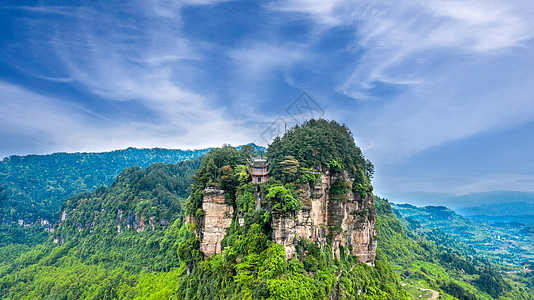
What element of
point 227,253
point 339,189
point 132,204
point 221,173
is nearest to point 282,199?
point 227,253

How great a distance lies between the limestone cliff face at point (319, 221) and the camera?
2973 centimetres

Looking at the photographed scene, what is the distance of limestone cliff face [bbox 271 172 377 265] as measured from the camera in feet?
96.8

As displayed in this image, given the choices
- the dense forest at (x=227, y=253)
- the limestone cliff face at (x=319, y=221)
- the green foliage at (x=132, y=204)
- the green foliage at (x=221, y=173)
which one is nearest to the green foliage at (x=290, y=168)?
the dense forest at (x=227, y=253)

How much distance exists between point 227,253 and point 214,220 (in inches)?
294

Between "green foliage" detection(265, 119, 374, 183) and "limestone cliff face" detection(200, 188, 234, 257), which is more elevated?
"green foliage" detection(265, 119, 374, 183)

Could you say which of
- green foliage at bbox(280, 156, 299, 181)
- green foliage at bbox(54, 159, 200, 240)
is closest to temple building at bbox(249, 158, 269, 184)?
green foliage at bbox(280, 156, 299, 181)

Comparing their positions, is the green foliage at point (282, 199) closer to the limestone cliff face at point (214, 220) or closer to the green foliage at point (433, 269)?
the limestone cliff face at point (214, 220)

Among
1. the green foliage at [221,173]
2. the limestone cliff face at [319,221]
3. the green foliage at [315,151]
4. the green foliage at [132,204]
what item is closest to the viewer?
the limestone cliff face at [319,221]

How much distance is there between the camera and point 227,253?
33.3 m

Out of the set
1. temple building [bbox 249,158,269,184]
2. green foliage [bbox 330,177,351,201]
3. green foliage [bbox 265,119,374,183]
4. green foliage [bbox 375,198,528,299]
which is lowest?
green foliage [bbox 375,198,528,299]

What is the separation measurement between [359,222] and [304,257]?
54.5ft

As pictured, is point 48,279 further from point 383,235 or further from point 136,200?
point 383,235

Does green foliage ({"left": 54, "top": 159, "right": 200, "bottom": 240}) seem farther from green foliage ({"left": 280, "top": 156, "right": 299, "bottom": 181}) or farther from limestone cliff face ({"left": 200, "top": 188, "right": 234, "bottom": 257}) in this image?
green foliage ({"left": 280, "top": 156, "right": 299, "bottom": 181})

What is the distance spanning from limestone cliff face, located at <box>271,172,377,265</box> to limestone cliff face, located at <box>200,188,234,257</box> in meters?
12.5
